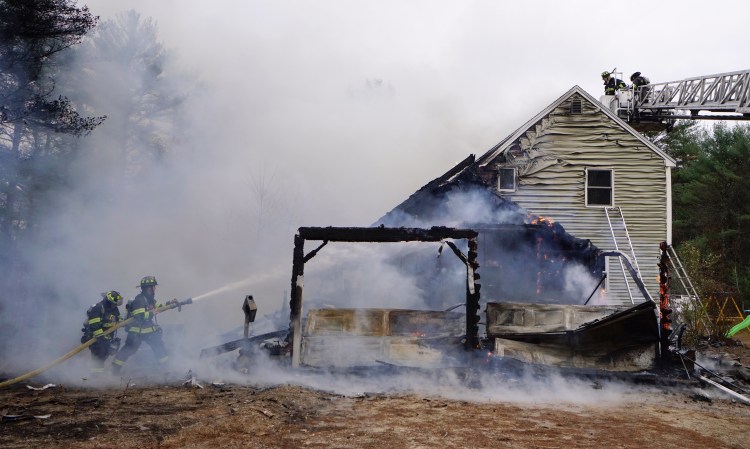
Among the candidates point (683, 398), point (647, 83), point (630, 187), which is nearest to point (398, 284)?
point (683, 398)

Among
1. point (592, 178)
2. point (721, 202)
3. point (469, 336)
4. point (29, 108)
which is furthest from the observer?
point (721, 202)

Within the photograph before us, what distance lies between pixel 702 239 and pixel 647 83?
10718 mm

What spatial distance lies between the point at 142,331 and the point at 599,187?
1450 centimetres

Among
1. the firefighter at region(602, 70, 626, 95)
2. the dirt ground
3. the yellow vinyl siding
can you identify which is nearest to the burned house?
the yellow vinyl siding

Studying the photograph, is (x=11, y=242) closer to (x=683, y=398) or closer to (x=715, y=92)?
(x=683, y=398)

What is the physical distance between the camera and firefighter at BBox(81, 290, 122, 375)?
880 cm

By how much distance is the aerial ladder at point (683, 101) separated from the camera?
13.4 m

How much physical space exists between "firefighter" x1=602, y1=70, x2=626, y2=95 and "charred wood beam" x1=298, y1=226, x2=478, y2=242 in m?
14.3

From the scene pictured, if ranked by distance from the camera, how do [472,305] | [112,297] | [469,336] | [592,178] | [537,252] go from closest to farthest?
[469,336] < [472,305] < [112,297] < [537,252] < [592,178]

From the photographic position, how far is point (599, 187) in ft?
58.1

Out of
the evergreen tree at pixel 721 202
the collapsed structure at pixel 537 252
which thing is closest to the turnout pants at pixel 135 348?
the collapsed structure at pixel 537 252

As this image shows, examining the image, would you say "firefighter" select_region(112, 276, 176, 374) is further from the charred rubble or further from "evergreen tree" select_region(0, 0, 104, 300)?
"evergreen tree" select_region(0, 0, 104, 300)

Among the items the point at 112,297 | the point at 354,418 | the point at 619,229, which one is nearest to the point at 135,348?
the point at 112,297

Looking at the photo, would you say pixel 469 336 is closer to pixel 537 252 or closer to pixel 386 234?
pixel 386 234
